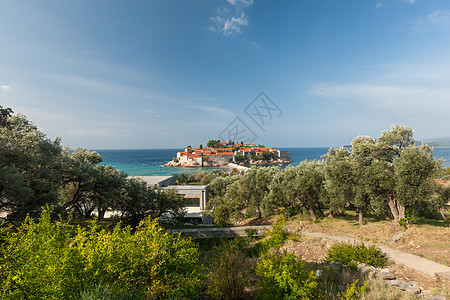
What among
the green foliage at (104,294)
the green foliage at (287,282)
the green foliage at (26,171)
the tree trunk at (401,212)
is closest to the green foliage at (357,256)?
the green foliage at (287,282)

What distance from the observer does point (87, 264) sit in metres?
4.38

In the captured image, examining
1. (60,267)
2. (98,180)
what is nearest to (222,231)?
(98,180)

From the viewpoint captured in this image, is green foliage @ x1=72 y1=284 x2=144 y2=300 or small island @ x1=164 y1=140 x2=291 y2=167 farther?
small island @ x1=164 y1=140 x2=291 y2=167

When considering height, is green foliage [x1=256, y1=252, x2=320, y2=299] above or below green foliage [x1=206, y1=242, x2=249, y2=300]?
above

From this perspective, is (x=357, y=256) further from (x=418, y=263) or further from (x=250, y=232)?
(x=250, y=232)

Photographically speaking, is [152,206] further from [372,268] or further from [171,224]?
[372,268]

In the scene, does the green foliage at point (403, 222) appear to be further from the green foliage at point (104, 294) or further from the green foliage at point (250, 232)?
the green foliage at point (104, 294)

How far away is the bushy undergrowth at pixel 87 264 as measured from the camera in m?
3.69

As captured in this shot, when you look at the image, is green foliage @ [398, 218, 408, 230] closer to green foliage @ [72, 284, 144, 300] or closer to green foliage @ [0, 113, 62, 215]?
green foliage @ [72, 284, 144, 300]

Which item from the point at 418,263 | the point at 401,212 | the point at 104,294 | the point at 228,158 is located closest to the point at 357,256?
the point at 418,263

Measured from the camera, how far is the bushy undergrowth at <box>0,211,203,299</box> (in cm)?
369

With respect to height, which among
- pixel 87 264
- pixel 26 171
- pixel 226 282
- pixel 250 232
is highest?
pixel 26 171

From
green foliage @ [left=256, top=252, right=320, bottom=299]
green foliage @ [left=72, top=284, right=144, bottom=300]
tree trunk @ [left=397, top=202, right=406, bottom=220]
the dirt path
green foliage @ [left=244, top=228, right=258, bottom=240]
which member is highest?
green foliage @ [left=72, top=284, right=144, bottom=300]

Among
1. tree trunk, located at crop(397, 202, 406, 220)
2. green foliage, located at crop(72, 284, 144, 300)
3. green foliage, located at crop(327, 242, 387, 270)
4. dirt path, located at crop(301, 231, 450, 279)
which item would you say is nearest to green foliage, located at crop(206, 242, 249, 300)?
green foliage, located at crop(72, 284, 144, 300)
